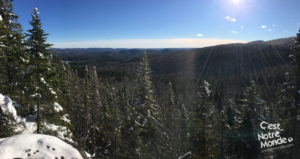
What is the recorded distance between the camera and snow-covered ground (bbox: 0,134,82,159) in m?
5.55

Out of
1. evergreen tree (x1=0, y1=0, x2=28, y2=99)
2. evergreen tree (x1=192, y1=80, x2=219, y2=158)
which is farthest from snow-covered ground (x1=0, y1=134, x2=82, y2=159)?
evergreen tree (x1=192, y1=80, x2=219, y2=158)

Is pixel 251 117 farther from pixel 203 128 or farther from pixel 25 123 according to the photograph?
pixel 25 123

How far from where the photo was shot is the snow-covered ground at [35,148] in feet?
18.2

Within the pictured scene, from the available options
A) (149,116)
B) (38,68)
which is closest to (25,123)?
(38,68)

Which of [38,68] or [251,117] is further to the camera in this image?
[251,117]

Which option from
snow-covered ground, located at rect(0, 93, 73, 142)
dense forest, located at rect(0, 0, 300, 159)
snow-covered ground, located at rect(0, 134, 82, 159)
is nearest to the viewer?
snow-covered ground, located at rect(0, 134, 82, 159)

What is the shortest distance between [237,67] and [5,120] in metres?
211

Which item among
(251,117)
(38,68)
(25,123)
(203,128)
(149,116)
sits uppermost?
(38,68)

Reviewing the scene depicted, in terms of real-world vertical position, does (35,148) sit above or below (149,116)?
above

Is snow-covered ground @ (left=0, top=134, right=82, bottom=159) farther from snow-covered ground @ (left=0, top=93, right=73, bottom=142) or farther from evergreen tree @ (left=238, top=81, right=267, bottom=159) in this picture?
evergreen tree @ (left=238, top=81, right=267, bottom=159)

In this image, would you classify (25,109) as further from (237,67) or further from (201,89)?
(237,67)

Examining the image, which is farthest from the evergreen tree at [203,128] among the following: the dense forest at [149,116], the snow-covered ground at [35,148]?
the snow-covered ground at [35,148]

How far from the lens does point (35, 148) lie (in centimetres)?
585

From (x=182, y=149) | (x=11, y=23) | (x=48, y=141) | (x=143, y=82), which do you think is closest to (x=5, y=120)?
(x=48, y=141)
